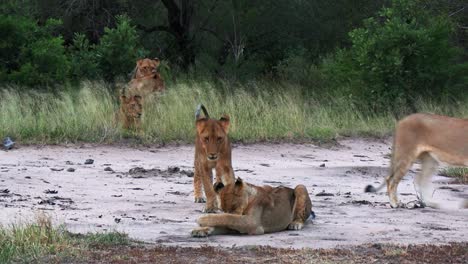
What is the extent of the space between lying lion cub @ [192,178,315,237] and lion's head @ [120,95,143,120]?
6903mm

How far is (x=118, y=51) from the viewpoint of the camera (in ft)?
64.6

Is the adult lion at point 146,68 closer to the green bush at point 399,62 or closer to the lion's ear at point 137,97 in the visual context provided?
the lion's ear at point 137,97

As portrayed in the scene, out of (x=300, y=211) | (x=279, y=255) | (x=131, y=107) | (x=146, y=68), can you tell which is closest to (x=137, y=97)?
(x=131, y=107)

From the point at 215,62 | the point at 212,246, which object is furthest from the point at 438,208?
the point at 215,62

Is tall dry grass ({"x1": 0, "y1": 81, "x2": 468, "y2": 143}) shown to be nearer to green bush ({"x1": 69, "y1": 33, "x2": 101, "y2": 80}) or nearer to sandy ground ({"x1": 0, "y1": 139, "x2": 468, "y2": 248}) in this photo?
sandy ground ({"x1": 0, "y1": 139, "x2": 468, "y2": 248})

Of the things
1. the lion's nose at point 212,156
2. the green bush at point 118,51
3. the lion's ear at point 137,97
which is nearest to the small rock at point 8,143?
the lion's ear at point 137,97

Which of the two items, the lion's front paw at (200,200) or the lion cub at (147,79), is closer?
the lion's front paw at (200,200)

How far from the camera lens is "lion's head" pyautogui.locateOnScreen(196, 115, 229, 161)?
8695mm

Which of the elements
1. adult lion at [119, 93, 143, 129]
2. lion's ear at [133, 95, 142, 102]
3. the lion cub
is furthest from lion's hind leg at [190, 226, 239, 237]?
the lion cub

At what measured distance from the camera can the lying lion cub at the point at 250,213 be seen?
307 inches

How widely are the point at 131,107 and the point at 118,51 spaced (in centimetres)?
476

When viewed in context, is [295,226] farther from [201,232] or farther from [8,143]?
[8,143]

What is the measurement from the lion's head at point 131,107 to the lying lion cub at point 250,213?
690 cm

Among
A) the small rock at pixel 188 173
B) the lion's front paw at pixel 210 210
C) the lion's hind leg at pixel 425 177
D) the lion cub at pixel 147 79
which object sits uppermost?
the lion cub at pixel 147 79
